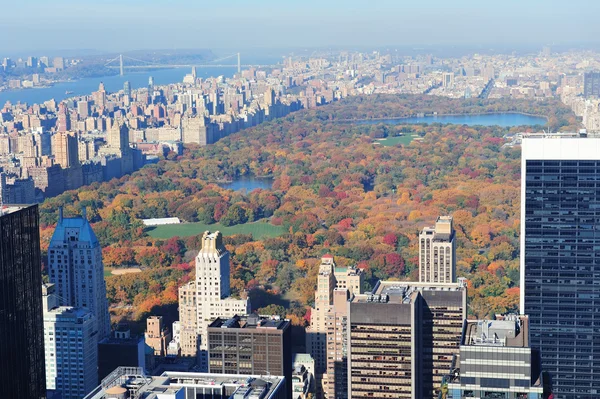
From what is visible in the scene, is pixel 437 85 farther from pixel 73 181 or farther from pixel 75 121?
pixel 73 181

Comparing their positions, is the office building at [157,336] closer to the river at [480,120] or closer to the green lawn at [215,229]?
the green lawn at [215,229]

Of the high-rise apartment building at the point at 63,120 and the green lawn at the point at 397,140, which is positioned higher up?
the high-rise apartment building at the point at 63,120

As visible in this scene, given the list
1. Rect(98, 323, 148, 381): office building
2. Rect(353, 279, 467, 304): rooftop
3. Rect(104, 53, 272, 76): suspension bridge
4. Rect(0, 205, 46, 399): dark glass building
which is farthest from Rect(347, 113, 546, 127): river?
Rect(0, 205, 46, 399): dark glass building

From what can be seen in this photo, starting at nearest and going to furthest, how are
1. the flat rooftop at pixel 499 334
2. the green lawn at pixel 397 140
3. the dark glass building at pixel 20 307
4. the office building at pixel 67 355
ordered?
1. the flat rooftop at pixel 499 334
2. the dark glass building at pixel 20 307
3. the office building at pixel 67 355
4. the green lawn at pixel 397 140

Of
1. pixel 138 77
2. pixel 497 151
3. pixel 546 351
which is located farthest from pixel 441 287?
pixel 138 77

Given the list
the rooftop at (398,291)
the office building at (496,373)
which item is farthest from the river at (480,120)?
the office building at (496,373)

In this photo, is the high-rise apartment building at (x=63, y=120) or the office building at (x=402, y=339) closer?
the office building at (x=402, y=339)
